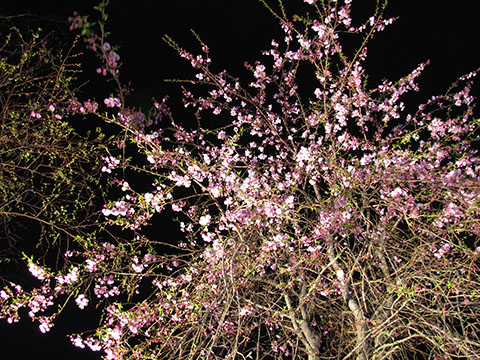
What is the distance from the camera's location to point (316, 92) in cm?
457

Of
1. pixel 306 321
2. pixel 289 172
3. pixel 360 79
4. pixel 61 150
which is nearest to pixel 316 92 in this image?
pixel 360 79

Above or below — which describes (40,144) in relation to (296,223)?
above

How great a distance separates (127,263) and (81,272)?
1.35 feet

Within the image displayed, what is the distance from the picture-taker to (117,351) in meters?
3.07

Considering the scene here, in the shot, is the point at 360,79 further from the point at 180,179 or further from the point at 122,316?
the point at 122,316

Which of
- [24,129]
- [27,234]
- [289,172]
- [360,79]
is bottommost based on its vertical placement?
[289,172]

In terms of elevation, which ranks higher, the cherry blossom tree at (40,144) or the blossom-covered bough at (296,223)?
the cherry blossom tree at (40,144)

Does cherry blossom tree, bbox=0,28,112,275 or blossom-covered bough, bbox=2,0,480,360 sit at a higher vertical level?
cherry blossom tree, bbox=0,28,112,275

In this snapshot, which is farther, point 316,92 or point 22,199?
point 316,92

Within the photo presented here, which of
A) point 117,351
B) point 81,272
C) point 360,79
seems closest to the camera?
point 117,351

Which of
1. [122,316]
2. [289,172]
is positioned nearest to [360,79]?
[289,172]

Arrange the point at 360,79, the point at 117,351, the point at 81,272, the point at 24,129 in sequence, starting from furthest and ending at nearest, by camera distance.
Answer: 1. the point at 360,79
2. the point at 24,129
3. the point at 81,272
4. the point at 117,351

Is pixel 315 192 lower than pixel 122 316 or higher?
lower

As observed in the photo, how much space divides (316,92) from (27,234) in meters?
3.68
